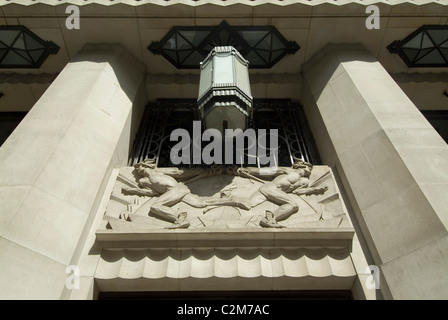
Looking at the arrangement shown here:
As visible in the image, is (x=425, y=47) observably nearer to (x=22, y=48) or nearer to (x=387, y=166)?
(x=387, y=166)

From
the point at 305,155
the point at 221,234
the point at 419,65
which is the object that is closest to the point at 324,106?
the point at 305,155

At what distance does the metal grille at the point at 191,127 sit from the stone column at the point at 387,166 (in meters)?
0.42

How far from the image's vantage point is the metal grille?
26.3ft

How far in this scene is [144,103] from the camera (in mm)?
9438

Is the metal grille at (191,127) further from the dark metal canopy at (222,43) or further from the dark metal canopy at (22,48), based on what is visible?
the dark metal canopy at (22,48)

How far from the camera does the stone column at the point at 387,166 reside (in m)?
4.45

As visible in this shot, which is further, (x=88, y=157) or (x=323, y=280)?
(x=88, y=157)

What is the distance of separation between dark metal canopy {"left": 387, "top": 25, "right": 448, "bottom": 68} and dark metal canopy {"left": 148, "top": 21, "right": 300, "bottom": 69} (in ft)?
8.75

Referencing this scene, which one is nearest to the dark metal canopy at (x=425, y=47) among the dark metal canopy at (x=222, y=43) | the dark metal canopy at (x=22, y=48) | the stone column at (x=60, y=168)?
the dark metal canopy at (x=222, y=43)

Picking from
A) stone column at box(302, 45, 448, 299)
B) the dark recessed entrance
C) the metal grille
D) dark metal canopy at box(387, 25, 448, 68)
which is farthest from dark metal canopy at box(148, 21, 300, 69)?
the dark recessed entrance

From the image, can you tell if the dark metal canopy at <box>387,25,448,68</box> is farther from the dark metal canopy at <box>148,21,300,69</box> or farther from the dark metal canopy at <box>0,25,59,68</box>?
the dark metal canopy at <box>0,25,59,68</box>

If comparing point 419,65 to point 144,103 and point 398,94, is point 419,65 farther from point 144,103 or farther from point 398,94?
point 144,103
